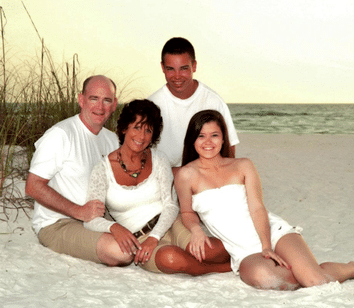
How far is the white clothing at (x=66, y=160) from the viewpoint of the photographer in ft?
9.43

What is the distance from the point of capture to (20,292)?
241 cm

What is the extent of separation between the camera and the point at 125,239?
2.63 meters

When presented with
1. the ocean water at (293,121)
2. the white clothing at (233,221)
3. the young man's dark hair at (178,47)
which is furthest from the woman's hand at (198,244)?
the ocean water at (293,121)

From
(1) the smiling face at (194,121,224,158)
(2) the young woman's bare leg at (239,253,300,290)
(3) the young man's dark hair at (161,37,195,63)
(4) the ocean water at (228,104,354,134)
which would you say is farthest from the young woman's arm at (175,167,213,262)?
(4) the ocean water at (228,104,354,134)

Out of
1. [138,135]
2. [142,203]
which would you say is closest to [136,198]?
[142,203]

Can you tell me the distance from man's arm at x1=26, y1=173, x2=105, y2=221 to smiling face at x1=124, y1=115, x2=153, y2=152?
368 mm

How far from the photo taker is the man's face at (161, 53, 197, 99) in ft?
11.3

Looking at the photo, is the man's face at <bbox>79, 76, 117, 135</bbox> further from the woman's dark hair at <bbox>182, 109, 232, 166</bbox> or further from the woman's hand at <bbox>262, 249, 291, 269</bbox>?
the woman's hand at <bbox>262, 249, 291, 269</bbox>

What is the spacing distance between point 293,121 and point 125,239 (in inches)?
1012

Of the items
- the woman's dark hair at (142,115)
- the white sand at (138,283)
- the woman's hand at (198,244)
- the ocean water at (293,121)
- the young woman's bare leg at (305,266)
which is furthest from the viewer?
the ocean water at (293,121)

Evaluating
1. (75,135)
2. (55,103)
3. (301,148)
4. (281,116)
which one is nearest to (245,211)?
(75,135)

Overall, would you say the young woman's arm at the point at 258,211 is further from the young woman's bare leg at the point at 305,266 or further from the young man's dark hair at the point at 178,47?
the young man's dark hair at the point at 178,47

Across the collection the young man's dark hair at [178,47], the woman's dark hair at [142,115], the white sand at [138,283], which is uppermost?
the young man's dark hair at [178,47]

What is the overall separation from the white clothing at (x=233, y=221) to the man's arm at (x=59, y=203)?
1.83 ft
